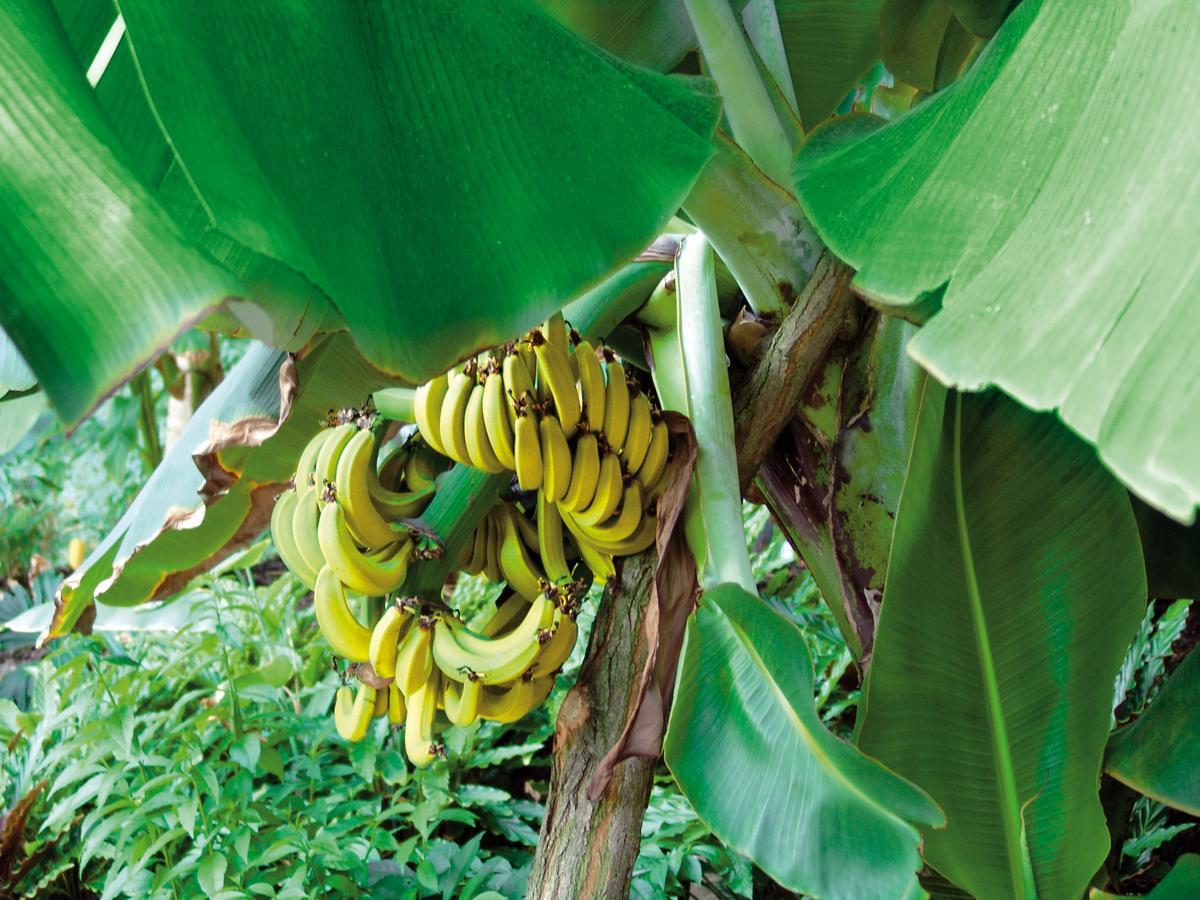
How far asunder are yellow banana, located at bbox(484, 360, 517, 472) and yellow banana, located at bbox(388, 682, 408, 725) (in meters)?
0.26

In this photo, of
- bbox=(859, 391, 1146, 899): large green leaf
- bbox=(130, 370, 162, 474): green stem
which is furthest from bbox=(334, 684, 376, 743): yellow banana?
bbox=(130, 370, 162, 474): green stem

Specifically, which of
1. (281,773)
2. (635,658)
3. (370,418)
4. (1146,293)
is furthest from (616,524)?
(281,773)

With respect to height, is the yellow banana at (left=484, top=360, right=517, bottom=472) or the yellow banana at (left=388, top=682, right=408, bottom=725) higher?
the yellow banana at (left=484, top=360, right=517, bottom=472)

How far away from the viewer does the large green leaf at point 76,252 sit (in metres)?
0.37

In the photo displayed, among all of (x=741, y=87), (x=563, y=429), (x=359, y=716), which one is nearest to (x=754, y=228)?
(x=741, y=87)

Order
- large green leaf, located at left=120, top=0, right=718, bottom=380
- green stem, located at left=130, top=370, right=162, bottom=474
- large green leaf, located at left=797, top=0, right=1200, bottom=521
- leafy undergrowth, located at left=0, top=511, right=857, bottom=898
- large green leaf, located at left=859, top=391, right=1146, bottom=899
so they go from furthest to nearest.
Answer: green stem, located at left=130, top=370, right=162, bottom=474 → leafy undergrowth, located at left=0, top=511, right=857, bottom=898 → large green leaf, located at left=859, top=391, right=1146, bottom=899 → large green leaf, located at left=120, top=0, right=718, bottom=380 → large green leaf, located at left=797, top=0, right=1200, bottom=521

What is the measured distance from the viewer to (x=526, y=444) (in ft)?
2.31

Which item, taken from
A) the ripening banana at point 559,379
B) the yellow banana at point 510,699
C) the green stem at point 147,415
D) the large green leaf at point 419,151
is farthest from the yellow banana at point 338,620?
the green stem at point 147,415

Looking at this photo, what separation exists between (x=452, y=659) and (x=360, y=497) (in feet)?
0.49

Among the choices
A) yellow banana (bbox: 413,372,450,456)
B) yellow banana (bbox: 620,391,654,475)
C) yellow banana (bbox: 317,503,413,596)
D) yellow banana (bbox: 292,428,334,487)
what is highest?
yellow banana (bbox: 620,391,654,475)

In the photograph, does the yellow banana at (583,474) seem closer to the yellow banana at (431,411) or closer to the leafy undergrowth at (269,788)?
the yellow banana at (431,411)

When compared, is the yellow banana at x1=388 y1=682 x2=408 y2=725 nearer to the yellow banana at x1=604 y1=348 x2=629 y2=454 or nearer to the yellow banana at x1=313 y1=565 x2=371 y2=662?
the yellow banana at x1=313 y1=565 x2=371 y2=662

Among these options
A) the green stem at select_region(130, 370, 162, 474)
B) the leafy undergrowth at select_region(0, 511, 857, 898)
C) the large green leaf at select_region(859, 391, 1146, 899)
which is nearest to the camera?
the large green leaf at select_region(859, 391, 1146, 899)

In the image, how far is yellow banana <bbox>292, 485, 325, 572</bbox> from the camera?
76 cm
